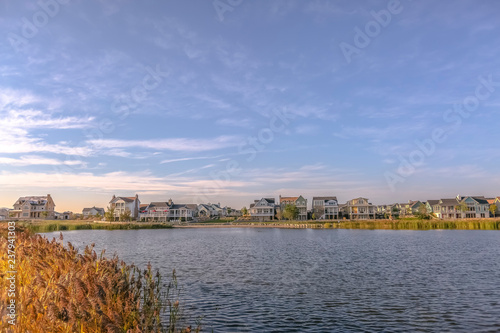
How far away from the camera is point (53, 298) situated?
7.64 metres

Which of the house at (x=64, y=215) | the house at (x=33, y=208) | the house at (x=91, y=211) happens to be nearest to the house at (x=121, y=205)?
the house at (x=33, y=208)

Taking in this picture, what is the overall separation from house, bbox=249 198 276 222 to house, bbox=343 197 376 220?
1335 inches

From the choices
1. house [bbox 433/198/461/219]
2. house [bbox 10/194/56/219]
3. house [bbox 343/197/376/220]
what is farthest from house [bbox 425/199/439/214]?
house [bbox 10/194/56/219]

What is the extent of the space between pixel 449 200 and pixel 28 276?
158 m

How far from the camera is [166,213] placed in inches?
5792

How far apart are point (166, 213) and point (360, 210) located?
283 feet

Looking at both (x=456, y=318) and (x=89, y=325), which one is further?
(x=456, y=318)

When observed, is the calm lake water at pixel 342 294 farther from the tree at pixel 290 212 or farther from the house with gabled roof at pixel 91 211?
the house with gabled roof at pixel 91 211

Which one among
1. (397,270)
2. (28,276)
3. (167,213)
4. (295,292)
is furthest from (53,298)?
(167,213)

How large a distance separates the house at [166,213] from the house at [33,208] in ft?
150

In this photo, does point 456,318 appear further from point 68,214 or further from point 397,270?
point 68,214

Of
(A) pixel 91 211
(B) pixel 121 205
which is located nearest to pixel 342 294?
(B) pixel 121 205

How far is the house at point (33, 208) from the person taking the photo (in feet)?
486

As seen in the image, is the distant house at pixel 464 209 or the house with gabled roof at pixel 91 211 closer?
the distant house at pixel 464 209
